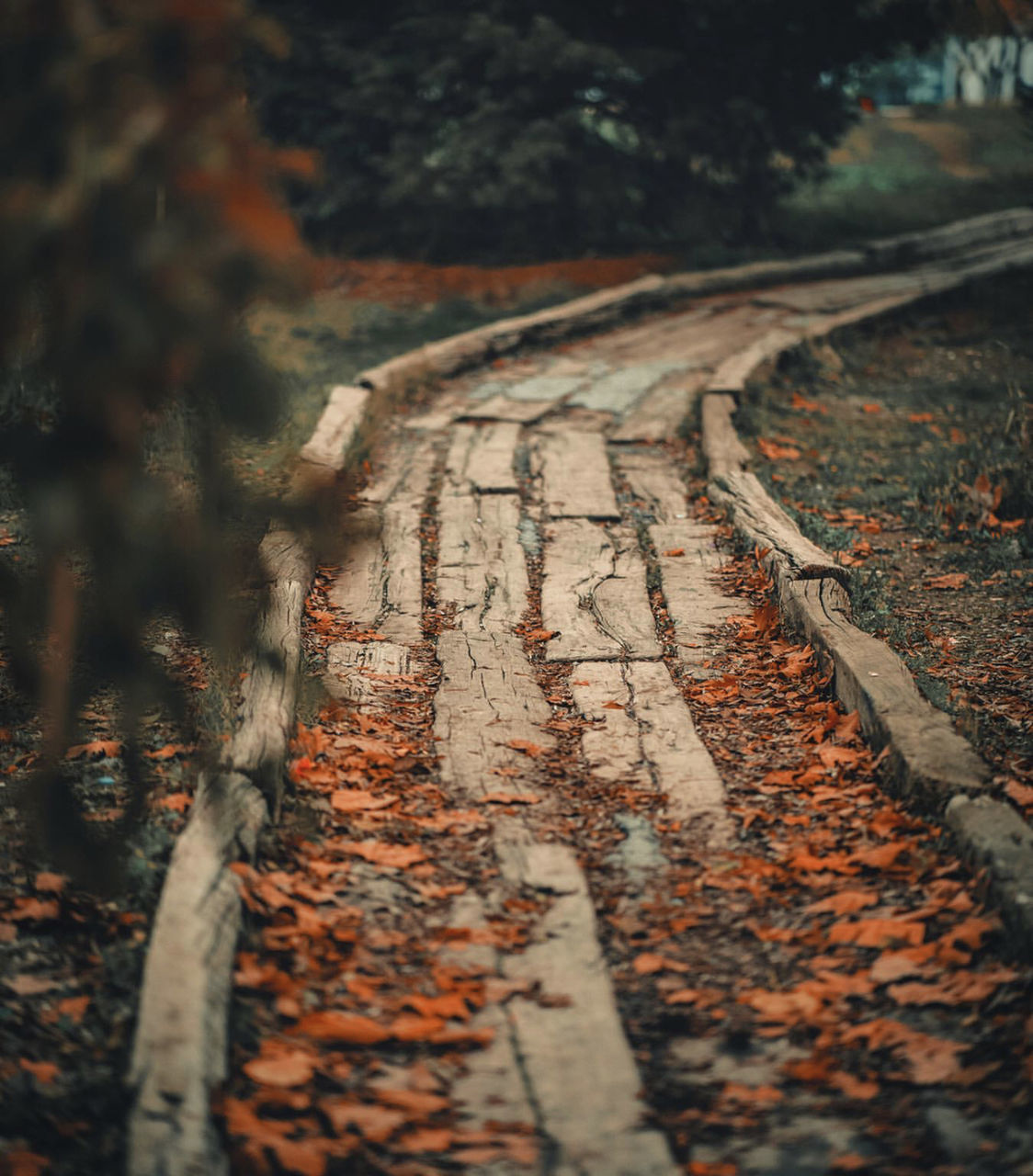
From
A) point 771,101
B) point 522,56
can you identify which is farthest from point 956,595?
point 771,101

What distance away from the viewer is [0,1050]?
7.45 feet

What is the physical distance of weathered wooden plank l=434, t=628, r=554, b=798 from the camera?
3.40 metres

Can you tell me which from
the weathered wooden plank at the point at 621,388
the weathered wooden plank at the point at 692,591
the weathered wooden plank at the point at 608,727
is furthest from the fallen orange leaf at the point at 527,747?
the weathered wooden plank at the point at 621,388

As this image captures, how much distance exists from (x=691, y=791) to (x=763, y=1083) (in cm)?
111

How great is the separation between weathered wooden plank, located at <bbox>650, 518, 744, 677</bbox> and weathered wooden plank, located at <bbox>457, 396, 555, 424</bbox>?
6.44 ft

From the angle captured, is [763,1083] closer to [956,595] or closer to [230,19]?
[230,19]

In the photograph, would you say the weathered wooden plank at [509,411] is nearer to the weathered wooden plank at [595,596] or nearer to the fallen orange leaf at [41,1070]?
the weathered wooden plank at [595,596]

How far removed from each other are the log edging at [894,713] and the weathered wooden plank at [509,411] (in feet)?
6.05

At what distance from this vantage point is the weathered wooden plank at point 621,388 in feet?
24.8

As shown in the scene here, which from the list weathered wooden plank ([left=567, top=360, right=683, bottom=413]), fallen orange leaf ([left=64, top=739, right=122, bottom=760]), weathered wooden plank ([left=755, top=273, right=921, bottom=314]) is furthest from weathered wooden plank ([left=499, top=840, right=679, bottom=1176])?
weathered wooden plank ([left=755, top=273, right=921, bottom=314])

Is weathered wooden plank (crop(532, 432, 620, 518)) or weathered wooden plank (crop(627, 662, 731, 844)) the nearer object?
weathered wooden plank (crop(627, 662, 731, 844))

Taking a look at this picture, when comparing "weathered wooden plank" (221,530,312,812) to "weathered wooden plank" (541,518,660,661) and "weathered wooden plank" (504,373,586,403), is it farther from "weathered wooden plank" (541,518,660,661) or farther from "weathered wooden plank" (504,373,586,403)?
"weathered wooden plank" (504,373,586,403)

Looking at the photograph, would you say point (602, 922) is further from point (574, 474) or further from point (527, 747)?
point (574, 474)

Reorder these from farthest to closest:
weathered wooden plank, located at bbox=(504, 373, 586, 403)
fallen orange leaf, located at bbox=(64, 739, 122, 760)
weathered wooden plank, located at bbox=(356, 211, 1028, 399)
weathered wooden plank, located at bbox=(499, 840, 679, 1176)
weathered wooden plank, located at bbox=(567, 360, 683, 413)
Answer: weathered wooden plank, located at bbox=(356, 211, 1028, 399) → weathered wooden plank, located at bbox=(504, 373, 586, 403) → weathered wooden plank, located at bbox=(567, 360, 683, 413) → fallen orange leaf, located at bbox=(64, 739, 122, 760) → weathered wooden plank, located at bbox=(499, 840, 679, 1176)
